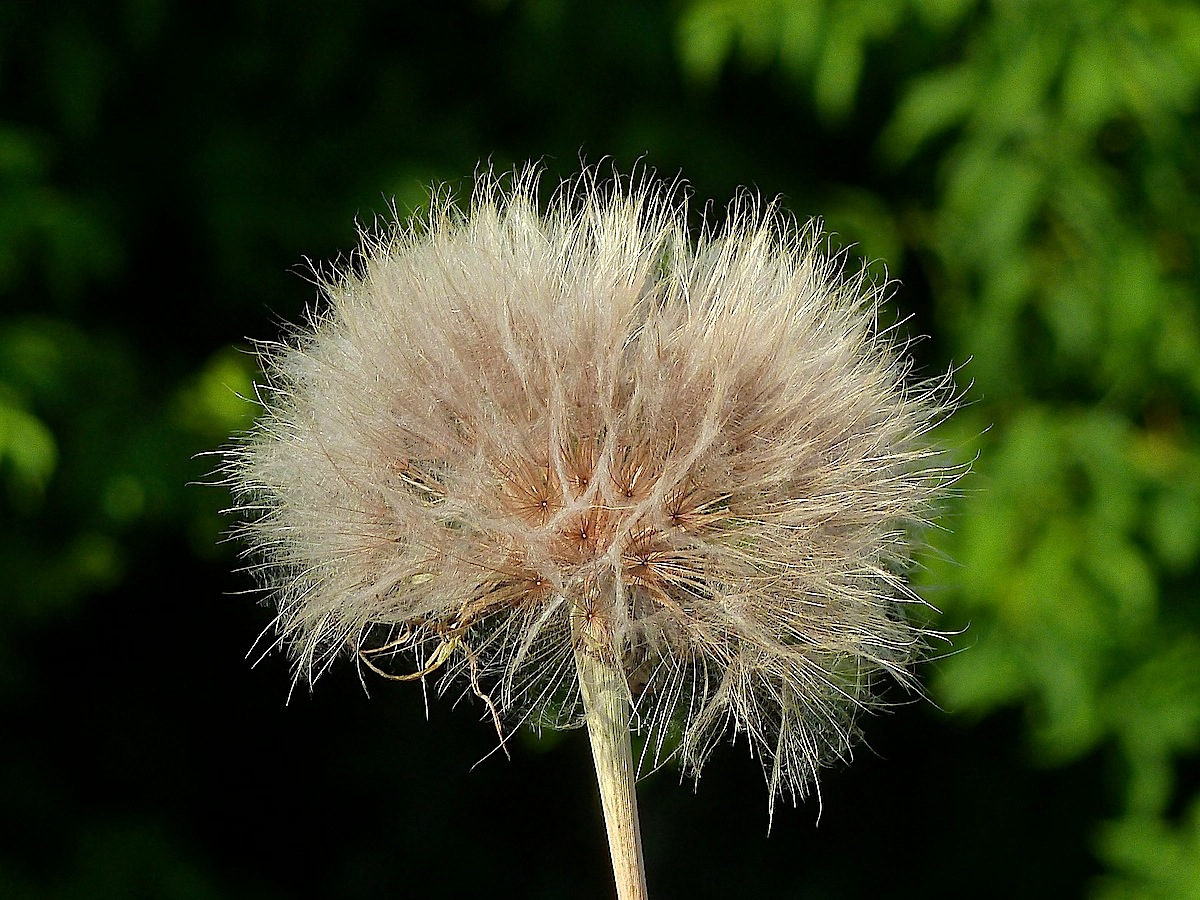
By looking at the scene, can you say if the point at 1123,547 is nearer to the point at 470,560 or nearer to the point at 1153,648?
the point at 1153,648

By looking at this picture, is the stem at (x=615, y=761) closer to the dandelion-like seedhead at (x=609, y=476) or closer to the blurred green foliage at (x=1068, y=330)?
the dandelion-like seedhead at (x=609, y=476)

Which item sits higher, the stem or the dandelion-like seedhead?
the dandelion-like seedhead

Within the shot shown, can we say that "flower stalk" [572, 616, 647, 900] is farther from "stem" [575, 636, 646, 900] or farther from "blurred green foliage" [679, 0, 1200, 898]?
"blurred green foliage" [679, 0, 1200, 898]

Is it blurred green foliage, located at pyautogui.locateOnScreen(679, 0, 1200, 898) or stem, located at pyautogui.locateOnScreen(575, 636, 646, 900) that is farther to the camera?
blurred green foliage, located at pyautogui.locateOnScreen(679, 0, 1200, 898)

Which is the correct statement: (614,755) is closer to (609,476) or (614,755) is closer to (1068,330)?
(609,476)

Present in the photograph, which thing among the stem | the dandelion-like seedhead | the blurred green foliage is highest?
the blurred green foliage

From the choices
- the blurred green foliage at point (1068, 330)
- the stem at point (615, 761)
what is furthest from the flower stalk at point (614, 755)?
the blurred green foliage at point (1068, 330)

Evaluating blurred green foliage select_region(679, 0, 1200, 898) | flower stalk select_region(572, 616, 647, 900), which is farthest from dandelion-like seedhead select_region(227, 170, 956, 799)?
blurred green foliage select_region(679, 0, 1200, 898)
